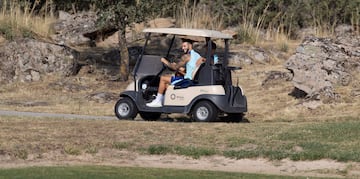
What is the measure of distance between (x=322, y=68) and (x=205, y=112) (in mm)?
5237

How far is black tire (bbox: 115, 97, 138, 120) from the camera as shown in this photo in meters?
16.5

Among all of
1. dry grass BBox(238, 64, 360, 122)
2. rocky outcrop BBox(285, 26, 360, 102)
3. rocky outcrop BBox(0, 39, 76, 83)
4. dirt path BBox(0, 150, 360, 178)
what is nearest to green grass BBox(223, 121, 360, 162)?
dirt path BBox(0, 150, 360, 178)

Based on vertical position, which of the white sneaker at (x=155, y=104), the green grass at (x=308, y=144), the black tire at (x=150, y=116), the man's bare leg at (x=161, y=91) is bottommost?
the green grass at (x=308, y=144)

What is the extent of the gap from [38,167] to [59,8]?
1962 cm

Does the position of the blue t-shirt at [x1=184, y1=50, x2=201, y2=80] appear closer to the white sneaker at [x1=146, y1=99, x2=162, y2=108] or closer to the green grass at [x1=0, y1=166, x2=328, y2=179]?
the white sneaker at [x1=146, y1=99, x2=162, y2=108]

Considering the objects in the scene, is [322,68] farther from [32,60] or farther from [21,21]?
[21,21]

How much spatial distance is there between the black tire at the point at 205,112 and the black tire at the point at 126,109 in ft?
4.13

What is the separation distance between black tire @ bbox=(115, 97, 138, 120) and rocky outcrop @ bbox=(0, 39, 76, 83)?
7.13 metres

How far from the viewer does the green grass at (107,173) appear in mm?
10859

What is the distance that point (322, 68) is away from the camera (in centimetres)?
2016

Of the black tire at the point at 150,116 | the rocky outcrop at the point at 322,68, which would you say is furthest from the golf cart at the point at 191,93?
A: the rocky outcrop at the point at 322,68

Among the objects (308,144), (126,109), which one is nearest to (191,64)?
(126,109)

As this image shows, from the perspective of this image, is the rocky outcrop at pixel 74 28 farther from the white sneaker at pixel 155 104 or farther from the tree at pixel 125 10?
the white sneaker at pixel 155 104

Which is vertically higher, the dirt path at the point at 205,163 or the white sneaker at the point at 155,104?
the white sneaker at the point at 155,104
